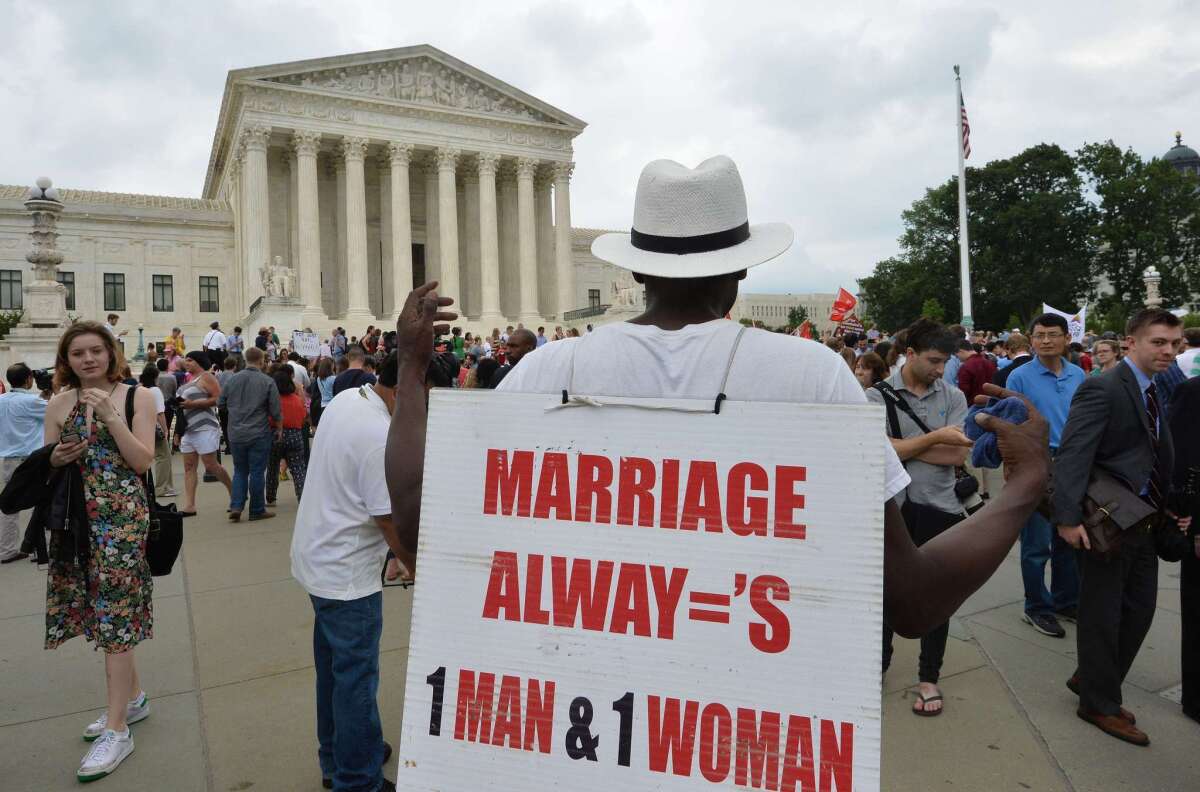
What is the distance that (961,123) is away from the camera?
28875mm

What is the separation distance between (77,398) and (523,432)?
11.9 ft

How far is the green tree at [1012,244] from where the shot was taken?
51.4m

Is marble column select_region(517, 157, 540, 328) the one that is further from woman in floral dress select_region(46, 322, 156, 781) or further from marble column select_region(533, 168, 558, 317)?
woman in floral dress select_region(46, 322, 156, 781)

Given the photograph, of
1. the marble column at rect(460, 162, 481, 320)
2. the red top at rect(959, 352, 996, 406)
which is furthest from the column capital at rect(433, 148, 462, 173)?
the red top at rect(959, 352, 996, 406)

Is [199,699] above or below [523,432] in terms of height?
below

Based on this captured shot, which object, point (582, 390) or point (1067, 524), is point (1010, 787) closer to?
point (1067, 524)

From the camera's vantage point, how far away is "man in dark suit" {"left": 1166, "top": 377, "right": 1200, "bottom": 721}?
423 cm

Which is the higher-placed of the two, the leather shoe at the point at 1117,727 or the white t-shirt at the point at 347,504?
the white t-shirt at the point at 347,504

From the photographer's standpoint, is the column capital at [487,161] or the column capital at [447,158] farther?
the column capital at [487,161]

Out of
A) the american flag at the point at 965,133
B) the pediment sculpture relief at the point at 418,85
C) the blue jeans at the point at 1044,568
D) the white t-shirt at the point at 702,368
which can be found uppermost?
the pediment sculpture relief at the point at 418,85

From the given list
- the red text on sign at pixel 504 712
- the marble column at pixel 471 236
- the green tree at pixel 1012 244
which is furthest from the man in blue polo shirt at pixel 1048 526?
the green tree at pixel 1012 244

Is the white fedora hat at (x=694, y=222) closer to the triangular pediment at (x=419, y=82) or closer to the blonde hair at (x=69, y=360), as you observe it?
the blonde hair at (x=69, y=360)

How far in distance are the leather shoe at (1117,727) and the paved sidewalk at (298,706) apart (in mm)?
58

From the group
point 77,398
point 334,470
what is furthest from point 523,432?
point 77,398
